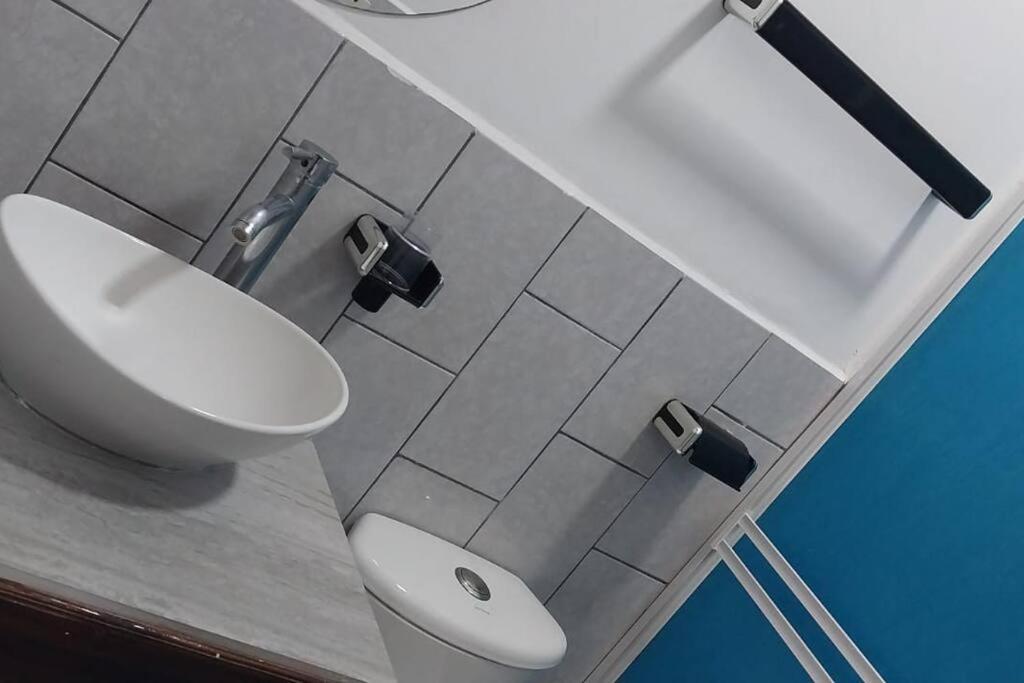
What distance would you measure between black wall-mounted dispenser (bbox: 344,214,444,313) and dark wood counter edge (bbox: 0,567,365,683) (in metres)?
0.59

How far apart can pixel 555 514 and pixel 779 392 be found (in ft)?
1.47

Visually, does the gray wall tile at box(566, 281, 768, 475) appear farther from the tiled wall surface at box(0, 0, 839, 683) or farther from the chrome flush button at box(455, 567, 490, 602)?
the chrome flush button at box(455, 567, 490, 602)

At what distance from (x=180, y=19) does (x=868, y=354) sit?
1.23 meters

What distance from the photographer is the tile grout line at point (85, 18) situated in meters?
1.20

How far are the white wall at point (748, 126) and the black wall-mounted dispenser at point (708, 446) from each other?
0.21 m

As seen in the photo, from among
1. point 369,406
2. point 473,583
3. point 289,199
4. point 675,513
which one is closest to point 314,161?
point 289,199

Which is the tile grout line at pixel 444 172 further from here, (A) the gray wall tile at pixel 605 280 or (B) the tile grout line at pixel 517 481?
(B) the tile grout line at pixel 517 481

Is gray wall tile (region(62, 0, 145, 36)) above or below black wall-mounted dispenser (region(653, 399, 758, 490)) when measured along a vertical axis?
above

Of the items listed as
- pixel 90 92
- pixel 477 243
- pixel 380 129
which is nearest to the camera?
pixel 90 92

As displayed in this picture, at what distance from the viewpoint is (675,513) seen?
1817 millimetres

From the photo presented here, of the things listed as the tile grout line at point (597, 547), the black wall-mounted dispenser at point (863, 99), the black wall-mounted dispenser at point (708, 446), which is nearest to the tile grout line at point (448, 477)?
the tile grout line at point (597, 547)

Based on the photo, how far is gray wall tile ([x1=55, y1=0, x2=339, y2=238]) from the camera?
1.25 m

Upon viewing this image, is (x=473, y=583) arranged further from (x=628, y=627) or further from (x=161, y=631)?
(x=161, y=631)

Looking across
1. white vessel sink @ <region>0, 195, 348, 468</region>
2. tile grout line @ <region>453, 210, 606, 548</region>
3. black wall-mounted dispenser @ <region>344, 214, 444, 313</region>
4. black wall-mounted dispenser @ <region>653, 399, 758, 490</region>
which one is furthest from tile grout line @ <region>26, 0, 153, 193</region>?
black wall-mounted dispenser @ <region>653, 399, 758, 490</region>
